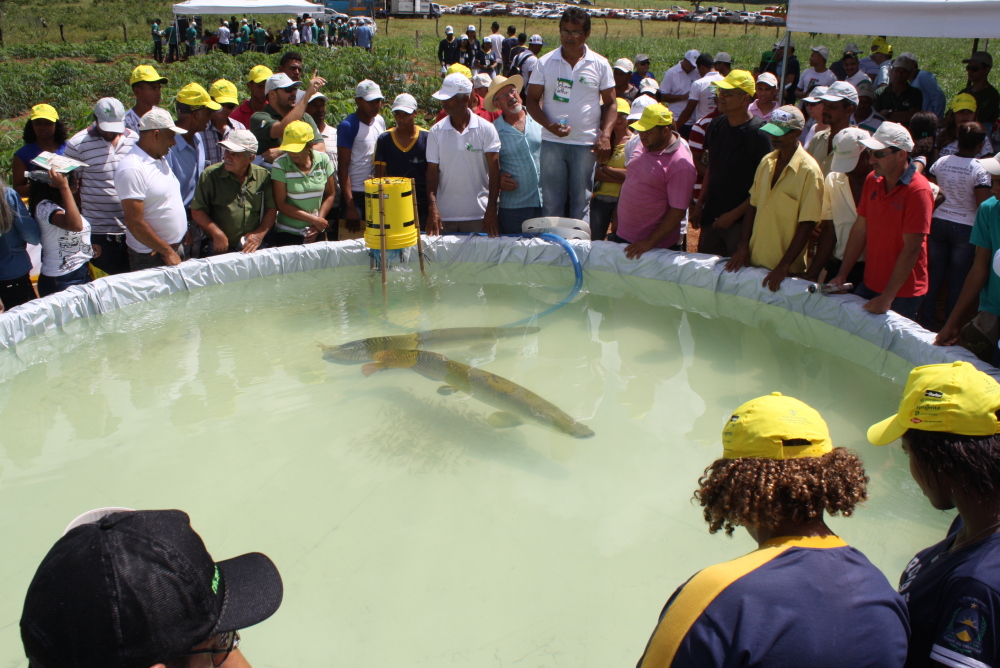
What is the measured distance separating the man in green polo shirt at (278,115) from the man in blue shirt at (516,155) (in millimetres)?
1617

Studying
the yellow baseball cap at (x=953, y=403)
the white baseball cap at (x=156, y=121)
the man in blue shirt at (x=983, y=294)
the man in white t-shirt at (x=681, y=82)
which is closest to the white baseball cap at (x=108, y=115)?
the white baseball cap at (x=156, y=121)

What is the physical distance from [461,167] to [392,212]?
0.93 metres

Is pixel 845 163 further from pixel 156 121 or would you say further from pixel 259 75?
pixel 259 75

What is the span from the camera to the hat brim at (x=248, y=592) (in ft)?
5.10

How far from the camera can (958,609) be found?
5.38 feet

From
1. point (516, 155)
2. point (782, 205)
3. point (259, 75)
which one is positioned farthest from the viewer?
point (259, 75)

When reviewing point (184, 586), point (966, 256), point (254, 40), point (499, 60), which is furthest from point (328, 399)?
point (254, 40)

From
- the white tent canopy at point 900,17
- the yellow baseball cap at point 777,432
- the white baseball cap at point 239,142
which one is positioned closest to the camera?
the yellow baseball cap at point 777,432

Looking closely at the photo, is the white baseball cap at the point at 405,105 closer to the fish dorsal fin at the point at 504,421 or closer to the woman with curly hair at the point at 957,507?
the fish dorsal fin at the point at 504,421

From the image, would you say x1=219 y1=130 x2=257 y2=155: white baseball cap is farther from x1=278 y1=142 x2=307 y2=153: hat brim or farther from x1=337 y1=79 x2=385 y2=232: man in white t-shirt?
x1=337 y1=79 x2=385 y2=232: man in white t-shirt

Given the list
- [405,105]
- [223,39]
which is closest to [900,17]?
[405,105]

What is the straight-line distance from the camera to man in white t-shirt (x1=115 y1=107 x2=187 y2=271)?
17.2 ft

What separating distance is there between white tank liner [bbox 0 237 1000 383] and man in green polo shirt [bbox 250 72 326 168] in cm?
100

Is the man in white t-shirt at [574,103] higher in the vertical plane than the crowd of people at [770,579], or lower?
higher
